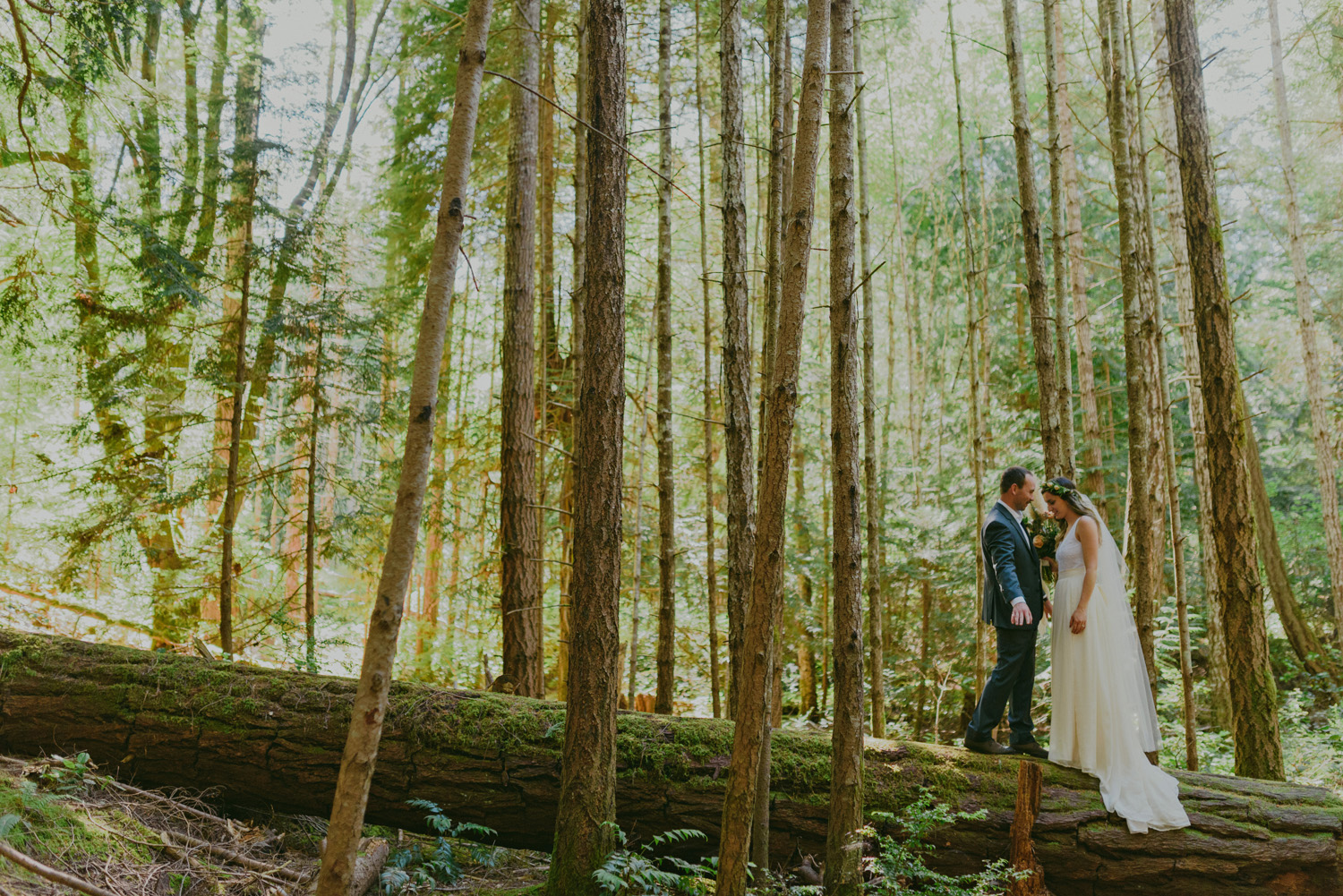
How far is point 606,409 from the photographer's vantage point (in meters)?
3.72

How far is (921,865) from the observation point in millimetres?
3889

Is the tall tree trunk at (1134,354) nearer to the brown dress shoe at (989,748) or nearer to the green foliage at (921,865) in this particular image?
the brown dress shoe at (989,748)

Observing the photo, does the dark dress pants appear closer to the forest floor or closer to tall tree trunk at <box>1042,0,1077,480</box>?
tall tree trunk at <box>1042,0,1077,480</box>

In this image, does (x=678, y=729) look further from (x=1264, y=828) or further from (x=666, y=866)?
(x=1264, y=828)

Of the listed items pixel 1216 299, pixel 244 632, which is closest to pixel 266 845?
pixel 244 632

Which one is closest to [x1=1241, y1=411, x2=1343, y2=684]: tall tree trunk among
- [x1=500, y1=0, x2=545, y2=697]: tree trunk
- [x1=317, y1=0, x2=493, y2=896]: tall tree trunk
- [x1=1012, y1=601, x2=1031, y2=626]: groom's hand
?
[x1=1012, y1=601, x2=1031, y2=626]: groom's hand

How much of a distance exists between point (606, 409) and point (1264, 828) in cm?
411

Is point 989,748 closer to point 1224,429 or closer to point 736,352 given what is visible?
point 1224,429

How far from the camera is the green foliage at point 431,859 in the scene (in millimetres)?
3900

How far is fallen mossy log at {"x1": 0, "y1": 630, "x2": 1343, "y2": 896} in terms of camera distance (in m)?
3.97

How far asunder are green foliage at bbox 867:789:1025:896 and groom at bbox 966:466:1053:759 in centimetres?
77

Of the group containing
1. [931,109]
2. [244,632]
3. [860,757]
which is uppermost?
[931,109]

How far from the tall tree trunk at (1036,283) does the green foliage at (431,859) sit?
14.7ft

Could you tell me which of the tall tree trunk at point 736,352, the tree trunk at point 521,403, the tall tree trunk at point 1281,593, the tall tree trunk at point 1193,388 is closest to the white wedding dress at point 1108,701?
the tall tree trunk at point 736,352
